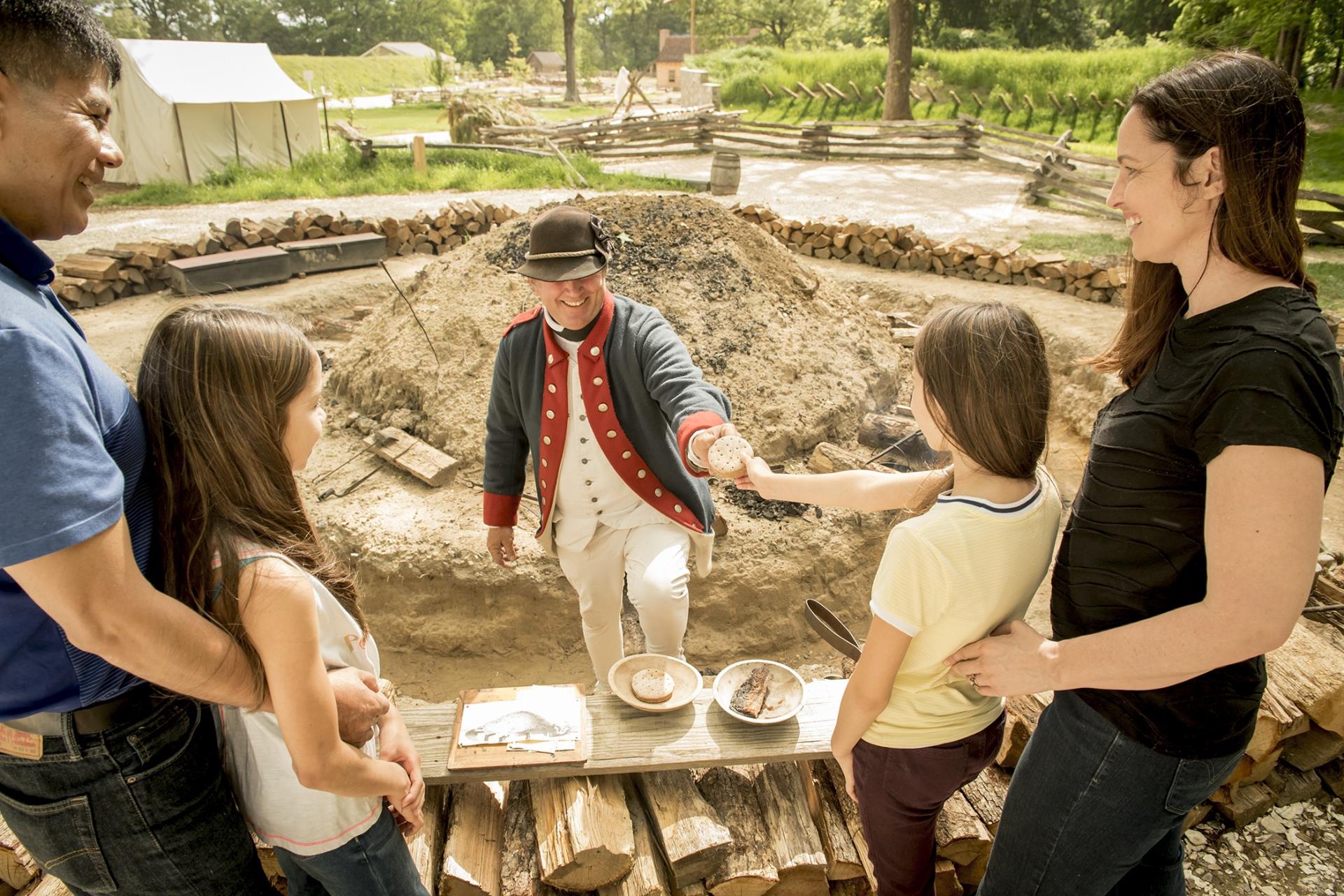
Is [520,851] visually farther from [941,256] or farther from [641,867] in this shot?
[941,256]

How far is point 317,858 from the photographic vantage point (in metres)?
1.77

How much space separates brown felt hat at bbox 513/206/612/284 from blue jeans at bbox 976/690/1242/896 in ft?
6.55

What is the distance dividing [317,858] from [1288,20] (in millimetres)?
16239

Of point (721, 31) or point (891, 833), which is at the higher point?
point (721, 31)

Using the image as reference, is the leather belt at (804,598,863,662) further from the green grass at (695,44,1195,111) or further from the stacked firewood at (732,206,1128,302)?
the green grass at (695,44,1195,111)

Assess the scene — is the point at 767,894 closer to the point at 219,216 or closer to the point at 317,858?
the point at 317,858

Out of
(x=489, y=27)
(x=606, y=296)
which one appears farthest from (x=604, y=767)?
(x=489, y=27)

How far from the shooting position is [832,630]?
8.89 feet

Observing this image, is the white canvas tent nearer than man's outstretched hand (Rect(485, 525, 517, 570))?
No

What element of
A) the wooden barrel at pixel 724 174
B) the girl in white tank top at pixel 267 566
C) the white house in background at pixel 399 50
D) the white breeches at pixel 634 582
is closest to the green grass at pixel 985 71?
the wooden barrel at pixel 724 174

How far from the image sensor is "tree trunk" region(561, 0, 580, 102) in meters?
33.9

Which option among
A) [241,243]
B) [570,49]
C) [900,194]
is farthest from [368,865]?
[570,49]

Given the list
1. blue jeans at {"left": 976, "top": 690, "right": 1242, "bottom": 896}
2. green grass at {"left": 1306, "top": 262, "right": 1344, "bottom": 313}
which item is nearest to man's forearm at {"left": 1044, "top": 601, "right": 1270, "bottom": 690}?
blue jeans at {"left": 976, "top": 690, "right": 1242, "bottom": 896}

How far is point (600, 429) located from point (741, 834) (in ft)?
4.72
